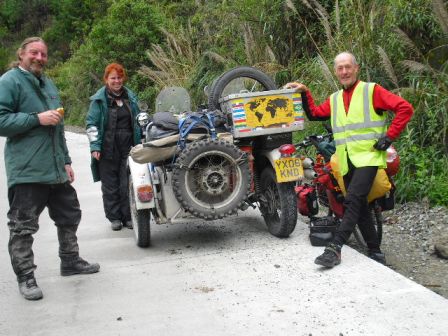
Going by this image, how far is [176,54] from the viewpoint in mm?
13992

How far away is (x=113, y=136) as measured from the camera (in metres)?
6.28

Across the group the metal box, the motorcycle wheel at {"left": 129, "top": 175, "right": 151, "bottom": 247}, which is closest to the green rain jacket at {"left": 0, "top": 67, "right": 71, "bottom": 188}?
the motorcycle wheel at {"left": 129, "top": 175, "right": 151, "bottom": 247}

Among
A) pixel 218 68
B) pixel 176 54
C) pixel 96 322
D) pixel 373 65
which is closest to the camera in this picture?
pixel 96 322

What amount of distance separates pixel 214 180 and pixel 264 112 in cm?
79

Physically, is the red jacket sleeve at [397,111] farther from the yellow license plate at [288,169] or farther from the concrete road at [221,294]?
the concrete road at [221,294]

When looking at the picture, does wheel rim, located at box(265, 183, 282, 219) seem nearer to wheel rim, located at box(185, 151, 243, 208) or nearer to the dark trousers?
wheel rim, located at box(185, 151, 243, 208)

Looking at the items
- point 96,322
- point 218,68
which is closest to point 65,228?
point 96,322

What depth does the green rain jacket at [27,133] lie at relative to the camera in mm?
4129

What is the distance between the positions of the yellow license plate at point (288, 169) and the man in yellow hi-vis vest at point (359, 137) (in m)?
0.46

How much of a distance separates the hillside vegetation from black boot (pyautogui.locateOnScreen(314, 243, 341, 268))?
200cm

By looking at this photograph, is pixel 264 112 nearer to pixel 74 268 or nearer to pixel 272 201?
pixel 272 201

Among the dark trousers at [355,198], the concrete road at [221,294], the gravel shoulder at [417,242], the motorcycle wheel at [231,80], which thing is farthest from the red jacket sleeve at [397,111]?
the motorcycle wheel at [231,80]

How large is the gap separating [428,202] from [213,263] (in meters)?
2.63

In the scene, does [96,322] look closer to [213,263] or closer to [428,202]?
[213,263]
